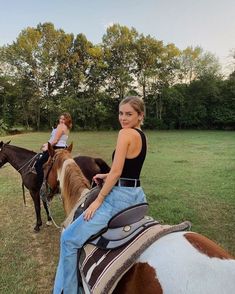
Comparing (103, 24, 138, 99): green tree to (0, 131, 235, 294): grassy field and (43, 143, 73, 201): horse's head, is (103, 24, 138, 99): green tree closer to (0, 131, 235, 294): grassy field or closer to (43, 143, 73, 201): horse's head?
(0, 131, 235, 294): grassy field

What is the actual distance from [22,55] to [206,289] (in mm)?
39861

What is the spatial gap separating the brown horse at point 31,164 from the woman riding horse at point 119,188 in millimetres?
3877

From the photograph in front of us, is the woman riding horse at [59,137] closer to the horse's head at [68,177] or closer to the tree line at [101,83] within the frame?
the horse's head at [68,177]

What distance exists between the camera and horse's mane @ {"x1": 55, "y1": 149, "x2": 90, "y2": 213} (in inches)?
121

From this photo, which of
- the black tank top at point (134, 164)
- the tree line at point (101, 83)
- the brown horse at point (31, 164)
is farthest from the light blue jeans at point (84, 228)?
the tree line at point (101, 83)

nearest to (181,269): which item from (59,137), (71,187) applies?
(71,187)

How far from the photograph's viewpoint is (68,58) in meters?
39.4

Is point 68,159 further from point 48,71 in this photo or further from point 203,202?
point 48,71

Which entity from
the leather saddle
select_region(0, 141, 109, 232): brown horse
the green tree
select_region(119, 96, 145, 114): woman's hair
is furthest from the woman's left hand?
the green tree

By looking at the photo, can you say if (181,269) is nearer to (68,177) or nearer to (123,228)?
(123,228)

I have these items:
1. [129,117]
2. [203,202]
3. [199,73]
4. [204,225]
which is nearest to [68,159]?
[129,117]

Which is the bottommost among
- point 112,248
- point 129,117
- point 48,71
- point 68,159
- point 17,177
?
point 17,177

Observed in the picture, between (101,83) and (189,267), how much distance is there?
1526 inches

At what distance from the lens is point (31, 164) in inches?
251
